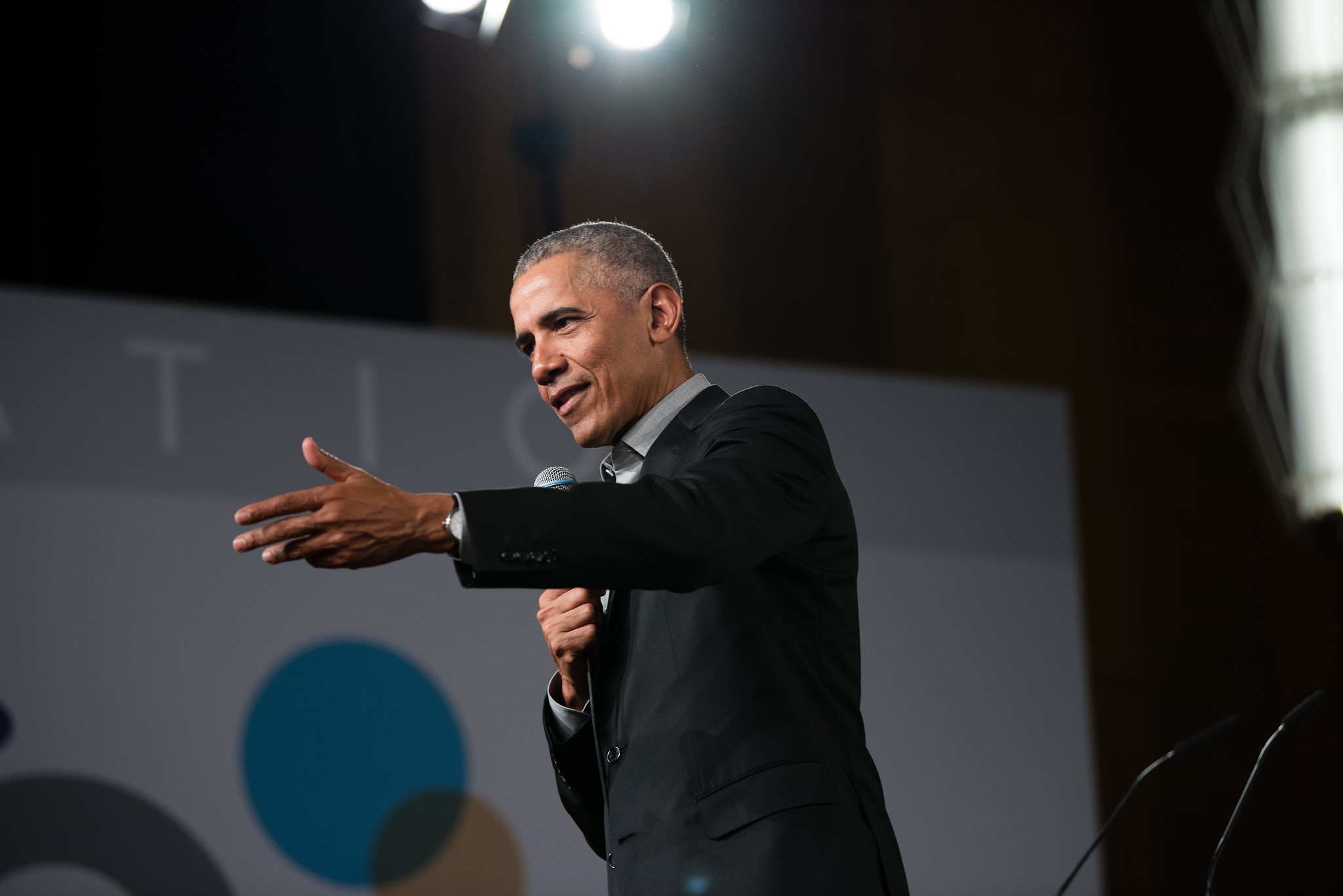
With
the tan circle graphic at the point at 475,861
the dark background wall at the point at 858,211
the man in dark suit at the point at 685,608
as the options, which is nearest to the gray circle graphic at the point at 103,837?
the tan circle graphic at the point at 475,861

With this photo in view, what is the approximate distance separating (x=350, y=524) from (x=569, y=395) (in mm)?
604

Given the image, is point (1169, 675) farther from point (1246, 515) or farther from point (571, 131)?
point (571, 131)

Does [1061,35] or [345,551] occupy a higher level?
[1061,35]

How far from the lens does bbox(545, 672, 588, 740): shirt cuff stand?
67.6 inches

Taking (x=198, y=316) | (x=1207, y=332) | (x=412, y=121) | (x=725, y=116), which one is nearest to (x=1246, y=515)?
(x=1207, y=332)

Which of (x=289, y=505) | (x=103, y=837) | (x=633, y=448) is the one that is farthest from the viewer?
(x=103, y=837)

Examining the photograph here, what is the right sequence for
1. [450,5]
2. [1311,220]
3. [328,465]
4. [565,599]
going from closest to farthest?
[328,465] < [565,599] < [450,5] < [1311,220]

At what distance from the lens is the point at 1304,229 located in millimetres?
4309

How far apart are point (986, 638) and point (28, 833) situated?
2682 millimetres

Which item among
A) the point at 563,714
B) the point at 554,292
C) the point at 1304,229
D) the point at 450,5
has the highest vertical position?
the point at 450,5

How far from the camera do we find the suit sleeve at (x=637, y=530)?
122 centimetres

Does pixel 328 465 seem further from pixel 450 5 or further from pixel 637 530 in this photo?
pixel 450 5

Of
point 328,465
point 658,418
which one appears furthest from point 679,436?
point 328,465

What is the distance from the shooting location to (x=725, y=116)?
473 centimetres
